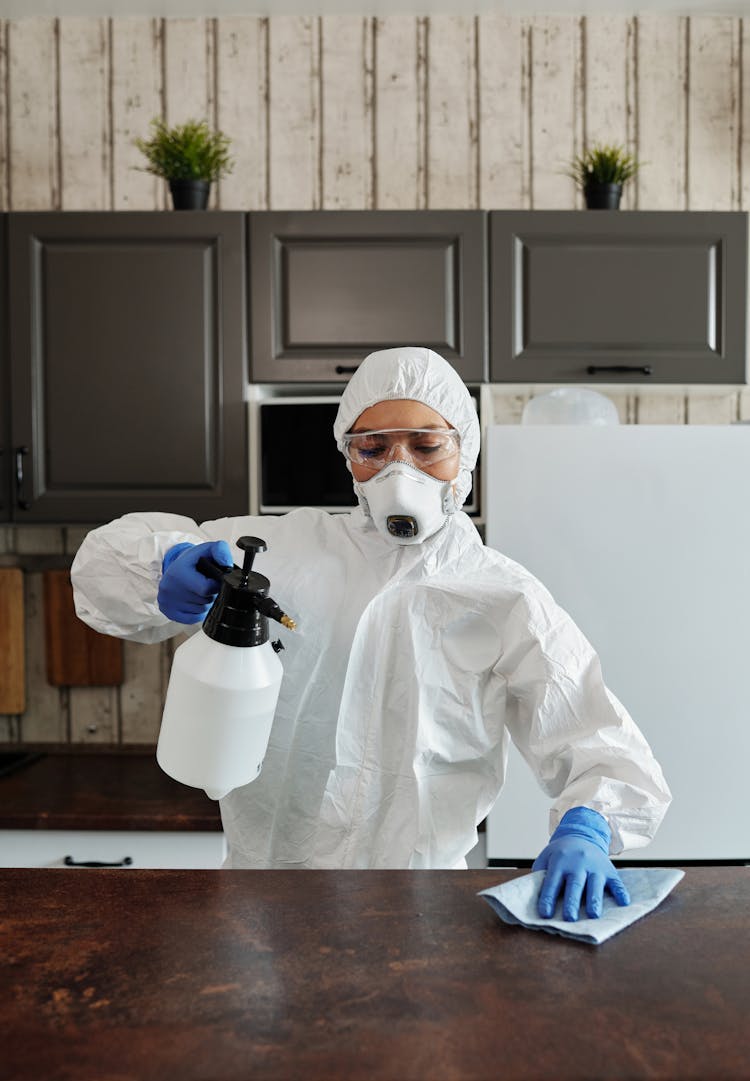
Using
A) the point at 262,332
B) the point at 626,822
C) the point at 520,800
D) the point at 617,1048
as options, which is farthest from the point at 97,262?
the point at 617,1048

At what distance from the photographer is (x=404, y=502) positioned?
123 centimetres

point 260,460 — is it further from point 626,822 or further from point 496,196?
point 626,822

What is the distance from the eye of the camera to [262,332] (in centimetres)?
209

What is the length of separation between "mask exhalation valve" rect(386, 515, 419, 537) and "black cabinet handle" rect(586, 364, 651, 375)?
989mm

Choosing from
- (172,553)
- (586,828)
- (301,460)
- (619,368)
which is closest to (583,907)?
(586,828)

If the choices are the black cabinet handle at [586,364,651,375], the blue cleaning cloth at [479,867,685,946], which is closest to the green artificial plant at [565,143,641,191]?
the black cabinet handle at [586,364,651,375]

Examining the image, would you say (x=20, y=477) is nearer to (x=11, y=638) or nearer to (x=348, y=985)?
(x=11, y=638)

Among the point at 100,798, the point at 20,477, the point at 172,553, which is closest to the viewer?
the point at 172,553

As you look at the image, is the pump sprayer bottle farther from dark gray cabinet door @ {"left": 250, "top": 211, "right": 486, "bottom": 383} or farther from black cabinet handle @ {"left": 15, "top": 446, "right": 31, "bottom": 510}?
black cabinet handle @ {"left": 15, "top": 446, "right": 31, "bottom": 510}

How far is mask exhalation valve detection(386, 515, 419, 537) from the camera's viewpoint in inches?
49.0

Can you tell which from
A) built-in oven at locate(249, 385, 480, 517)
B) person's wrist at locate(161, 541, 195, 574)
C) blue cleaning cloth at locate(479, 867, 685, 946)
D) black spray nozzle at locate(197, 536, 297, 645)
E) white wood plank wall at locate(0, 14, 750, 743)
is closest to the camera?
blue cleaning cloth at locate(479, 867, 685, 946)

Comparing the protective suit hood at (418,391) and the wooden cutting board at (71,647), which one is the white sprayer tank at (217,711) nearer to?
the protective suit hood at (418,391)

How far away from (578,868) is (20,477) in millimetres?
1675

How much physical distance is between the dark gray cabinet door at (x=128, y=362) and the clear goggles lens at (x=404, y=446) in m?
0.85
